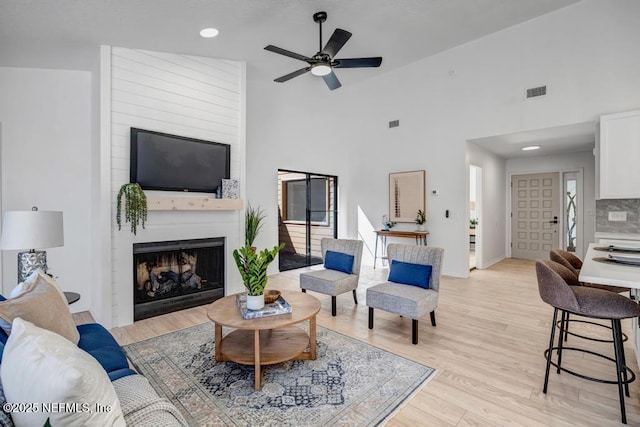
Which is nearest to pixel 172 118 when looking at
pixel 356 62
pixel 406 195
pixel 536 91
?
pixel 356 62

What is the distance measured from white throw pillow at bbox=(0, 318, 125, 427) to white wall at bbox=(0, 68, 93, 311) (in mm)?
3098

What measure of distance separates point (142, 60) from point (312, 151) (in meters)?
3.63

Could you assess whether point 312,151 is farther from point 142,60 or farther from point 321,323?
point 321,323

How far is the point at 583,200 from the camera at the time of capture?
654 cm

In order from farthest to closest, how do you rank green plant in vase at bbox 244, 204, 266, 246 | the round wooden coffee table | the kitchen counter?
green plant in vase at bbox 244, 204, 266, 246 < the kitchen counter < the round wooden coffee table

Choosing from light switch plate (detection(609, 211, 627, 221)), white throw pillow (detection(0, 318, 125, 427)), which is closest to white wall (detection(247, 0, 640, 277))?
light switch plate (detection(609, 211, 627, 221))

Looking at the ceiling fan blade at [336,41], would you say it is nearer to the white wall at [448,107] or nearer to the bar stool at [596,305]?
the white wall at [448,107]

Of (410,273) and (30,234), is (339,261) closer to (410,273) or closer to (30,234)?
(410,273)

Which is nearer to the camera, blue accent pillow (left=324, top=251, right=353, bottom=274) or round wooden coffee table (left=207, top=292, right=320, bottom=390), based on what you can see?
round wooden coffee table (left=207, top=292, right=320, bottom=390)

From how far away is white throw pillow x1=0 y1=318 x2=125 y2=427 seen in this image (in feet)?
2.87

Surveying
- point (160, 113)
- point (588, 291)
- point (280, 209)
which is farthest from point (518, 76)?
point (160, 113)

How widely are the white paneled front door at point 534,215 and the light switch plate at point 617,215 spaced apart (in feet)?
9.76

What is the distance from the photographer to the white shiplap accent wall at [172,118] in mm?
3457

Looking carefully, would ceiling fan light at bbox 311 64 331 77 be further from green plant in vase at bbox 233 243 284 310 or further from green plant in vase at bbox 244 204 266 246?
green plant in vase at bbox 244 204 266 246
